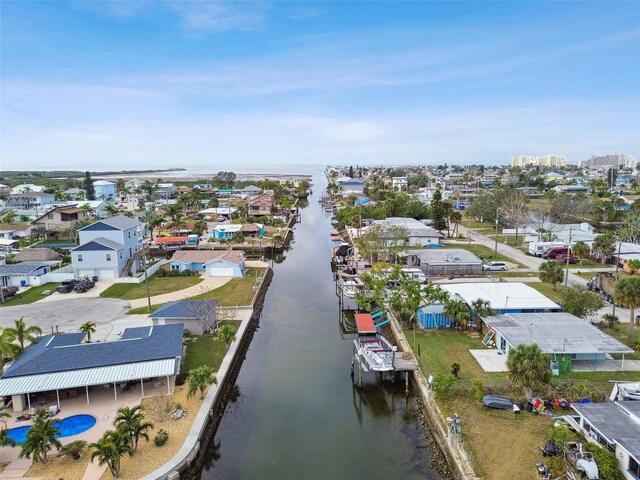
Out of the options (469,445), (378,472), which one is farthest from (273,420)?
(469,445)

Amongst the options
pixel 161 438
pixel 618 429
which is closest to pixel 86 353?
pixel 161 438

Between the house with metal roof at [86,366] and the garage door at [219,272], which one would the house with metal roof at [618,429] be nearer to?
the house with metal roof at [86,366]

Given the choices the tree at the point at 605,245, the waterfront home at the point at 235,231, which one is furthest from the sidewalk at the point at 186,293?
the tree at the point at 605,245

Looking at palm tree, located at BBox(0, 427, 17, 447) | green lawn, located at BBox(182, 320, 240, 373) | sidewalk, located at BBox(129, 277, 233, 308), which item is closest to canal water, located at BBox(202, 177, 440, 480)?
green lawn, located at BBox(182, 320, 240, 373)

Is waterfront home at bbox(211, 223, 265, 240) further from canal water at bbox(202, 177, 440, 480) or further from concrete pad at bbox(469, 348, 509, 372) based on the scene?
concrete pad at bbox(469, 348, 509, 372)

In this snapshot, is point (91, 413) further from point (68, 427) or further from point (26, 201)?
point (26, 201)

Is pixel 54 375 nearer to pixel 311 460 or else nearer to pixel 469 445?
pixel 311 460
